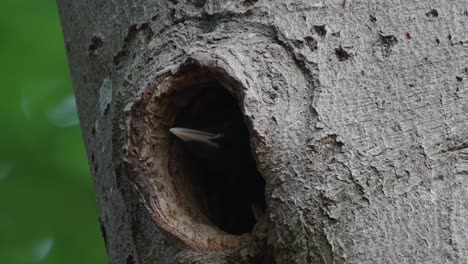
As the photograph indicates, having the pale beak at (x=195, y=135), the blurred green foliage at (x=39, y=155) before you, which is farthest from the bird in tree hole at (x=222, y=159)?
the blurred green foliage at (x=39, y=155)

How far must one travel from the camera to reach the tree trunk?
1087 millimetres

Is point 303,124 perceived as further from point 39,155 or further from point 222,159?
point 39,155

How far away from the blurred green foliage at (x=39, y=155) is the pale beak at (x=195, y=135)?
0.87 metres

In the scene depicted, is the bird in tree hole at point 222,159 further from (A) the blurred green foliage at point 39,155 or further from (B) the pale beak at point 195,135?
(A) the blurred green foliage at point 39,155

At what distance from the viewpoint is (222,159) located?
4.96 feet

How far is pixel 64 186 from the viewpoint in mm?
2275

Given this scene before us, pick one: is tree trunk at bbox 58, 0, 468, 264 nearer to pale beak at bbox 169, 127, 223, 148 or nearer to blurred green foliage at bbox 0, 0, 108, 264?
pale beak at bbox 169, 127, 223, 148

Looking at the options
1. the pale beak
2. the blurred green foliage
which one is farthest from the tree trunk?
the blurred green foliage

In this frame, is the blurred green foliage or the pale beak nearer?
the pale beak

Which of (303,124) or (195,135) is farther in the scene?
(195,135)

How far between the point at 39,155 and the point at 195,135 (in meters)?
1.03

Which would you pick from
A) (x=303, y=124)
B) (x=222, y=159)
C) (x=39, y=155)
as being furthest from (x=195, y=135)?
(x=39, y=155)

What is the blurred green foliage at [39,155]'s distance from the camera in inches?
88.7

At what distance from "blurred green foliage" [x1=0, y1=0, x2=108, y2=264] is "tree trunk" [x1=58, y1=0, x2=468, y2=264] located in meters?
0.90
